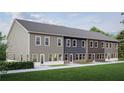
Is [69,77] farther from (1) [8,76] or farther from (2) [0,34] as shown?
(2) [0,34]

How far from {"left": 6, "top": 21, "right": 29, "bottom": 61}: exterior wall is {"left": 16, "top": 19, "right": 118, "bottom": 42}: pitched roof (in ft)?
1.81

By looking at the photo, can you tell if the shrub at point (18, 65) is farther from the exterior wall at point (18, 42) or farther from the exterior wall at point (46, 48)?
the exterior wall at point (46, 48)

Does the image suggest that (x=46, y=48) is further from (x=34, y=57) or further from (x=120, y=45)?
(x=120, y=45)

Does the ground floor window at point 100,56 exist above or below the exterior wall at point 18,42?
below

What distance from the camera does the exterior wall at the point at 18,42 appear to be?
73.8ft

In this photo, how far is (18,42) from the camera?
2300cm

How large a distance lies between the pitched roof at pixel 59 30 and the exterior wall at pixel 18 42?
55cm

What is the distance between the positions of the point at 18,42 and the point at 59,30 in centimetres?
690

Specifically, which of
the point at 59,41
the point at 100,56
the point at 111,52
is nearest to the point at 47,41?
the point at 59,41

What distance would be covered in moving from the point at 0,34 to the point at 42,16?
8.50m

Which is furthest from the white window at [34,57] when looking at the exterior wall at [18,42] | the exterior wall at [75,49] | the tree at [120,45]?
the tree at [120,45]

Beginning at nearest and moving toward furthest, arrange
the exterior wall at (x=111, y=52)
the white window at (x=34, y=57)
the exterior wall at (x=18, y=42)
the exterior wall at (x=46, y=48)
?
the exterior wall at (x=18, y=42) < the white window at (x=34, y=57) < the exterior wall at (x=46, y=48) < the exterior wall at (x=111, y=52)
